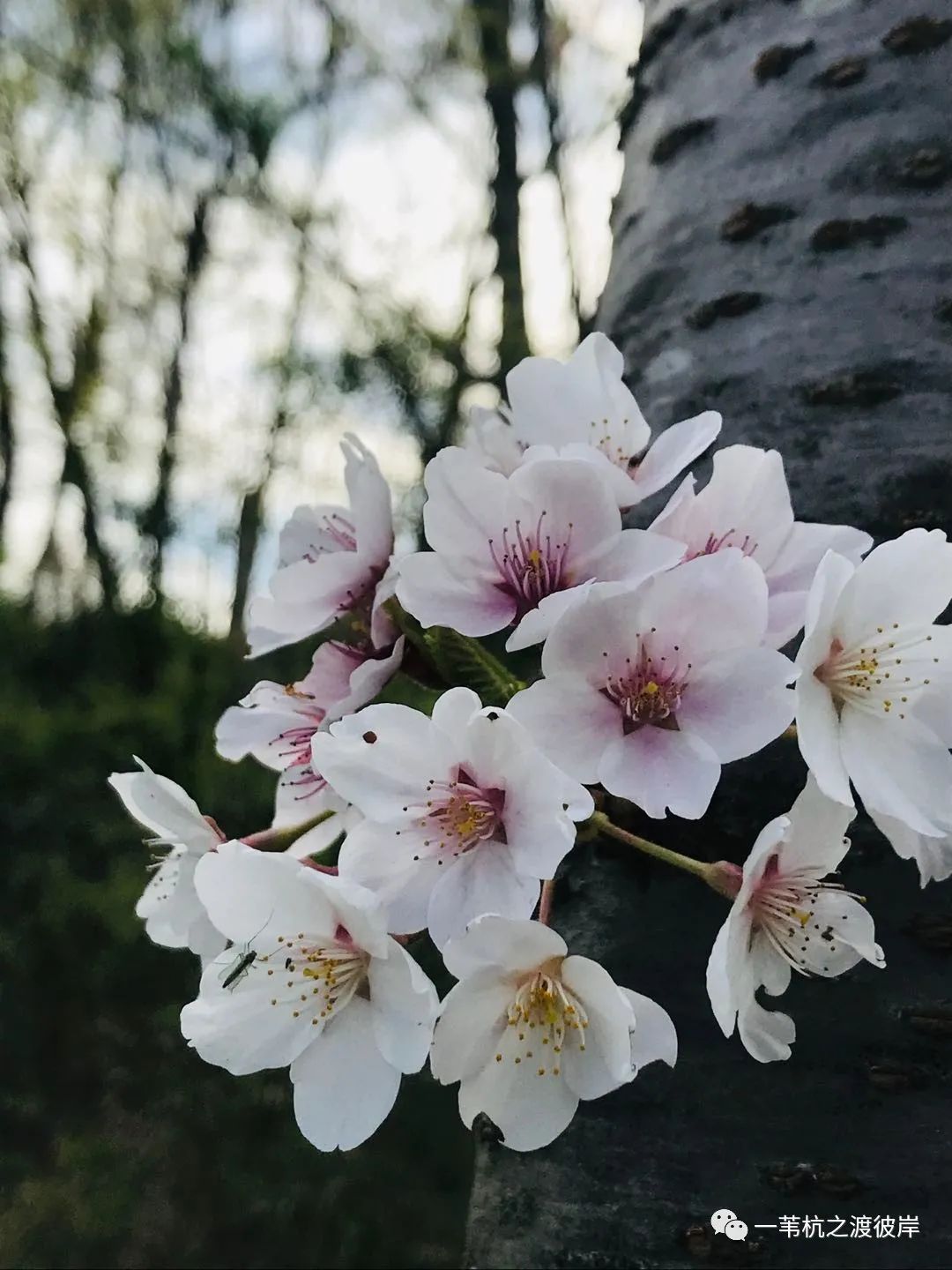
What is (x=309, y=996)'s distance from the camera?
0.61m

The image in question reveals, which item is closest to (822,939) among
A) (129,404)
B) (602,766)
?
(602,766)

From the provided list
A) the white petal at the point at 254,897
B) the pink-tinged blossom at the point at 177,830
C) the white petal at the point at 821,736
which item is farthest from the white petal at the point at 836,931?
the pink-tinged blossom at the point at 177,830

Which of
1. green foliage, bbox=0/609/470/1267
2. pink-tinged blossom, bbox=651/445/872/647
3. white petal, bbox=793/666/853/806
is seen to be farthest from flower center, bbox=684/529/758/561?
green foliage, bbox=0/609/470/1267

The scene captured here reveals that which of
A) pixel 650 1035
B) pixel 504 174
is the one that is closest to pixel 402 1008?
pixel 650 1035

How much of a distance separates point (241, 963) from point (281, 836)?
0.60 feet

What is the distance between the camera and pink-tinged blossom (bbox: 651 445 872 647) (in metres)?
0.60

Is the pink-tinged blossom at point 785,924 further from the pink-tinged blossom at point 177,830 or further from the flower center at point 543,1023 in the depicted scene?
the pink-tinged blossom at point 177,830

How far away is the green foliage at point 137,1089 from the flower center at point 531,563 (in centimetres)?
229

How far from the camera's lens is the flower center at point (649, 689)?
57 cm

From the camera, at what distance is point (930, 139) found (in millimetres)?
811

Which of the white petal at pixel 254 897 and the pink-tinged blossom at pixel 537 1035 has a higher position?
the white petal at pixel 254 897

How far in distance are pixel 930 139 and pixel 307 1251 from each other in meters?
2.98

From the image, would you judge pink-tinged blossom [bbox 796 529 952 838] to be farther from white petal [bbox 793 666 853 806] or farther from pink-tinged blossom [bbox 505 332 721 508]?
pink-tinged blossom [bbox 505 332 721 508]

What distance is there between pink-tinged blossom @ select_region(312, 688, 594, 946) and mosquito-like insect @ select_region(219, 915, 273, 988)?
0.08 metres
